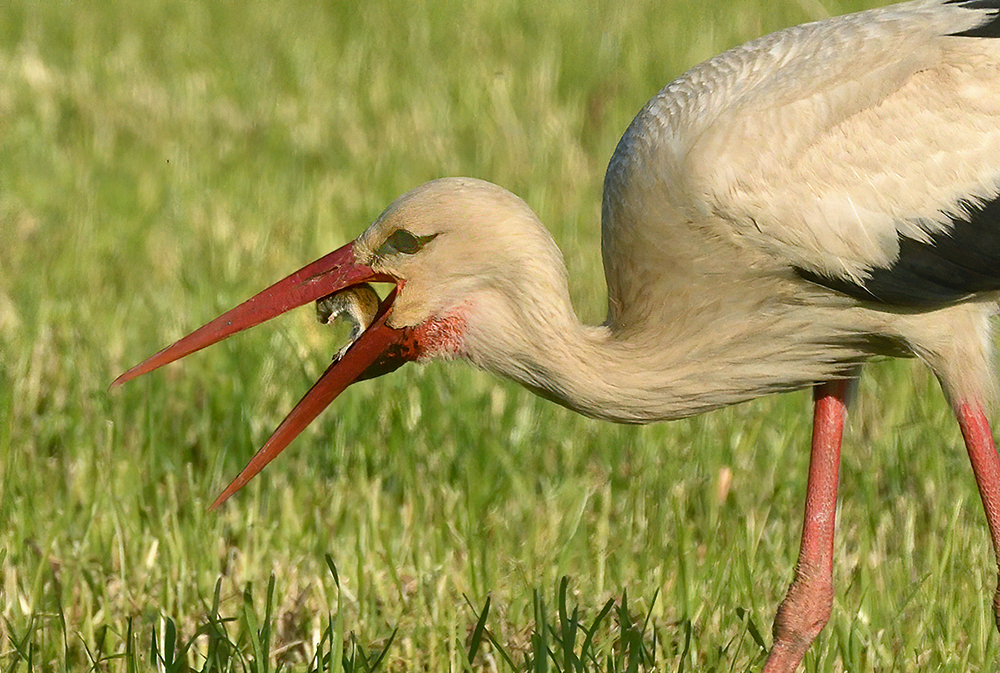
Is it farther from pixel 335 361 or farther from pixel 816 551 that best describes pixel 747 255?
pixel 335 361

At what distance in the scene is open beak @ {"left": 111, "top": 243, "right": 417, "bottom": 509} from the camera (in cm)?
409

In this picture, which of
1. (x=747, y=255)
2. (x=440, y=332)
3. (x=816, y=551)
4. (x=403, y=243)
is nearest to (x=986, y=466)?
(x=816, y=551)

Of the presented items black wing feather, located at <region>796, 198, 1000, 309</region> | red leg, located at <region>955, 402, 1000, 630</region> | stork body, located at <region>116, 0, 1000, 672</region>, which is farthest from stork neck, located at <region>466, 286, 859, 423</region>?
red leg, located at <region>955, 402, 1000, 630</region>

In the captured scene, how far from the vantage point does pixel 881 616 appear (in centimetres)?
460

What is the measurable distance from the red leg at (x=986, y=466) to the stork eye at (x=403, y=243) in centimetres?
149

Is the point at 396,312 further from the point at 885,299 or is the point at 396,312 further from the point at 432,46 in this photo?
the point at 432,46

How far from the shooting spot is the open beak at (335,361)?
4094mm

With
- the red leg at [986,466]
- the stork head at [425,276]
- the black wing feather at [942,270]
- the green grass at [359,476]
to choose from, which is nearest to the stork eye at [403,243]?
the stork head at [425,276]

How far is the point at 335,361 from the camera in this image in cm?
423

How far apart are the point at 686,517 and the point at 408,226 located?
1.58 m

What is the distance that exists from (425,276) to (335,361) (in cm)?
32

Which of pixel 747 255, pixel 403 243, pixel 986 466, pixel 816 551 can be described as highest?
pixel 403 243

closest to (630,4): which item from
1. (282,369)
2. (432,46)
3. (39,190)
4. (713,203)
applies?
(432,46)

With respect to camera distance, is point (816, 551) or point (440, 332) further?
point (816, 551)
